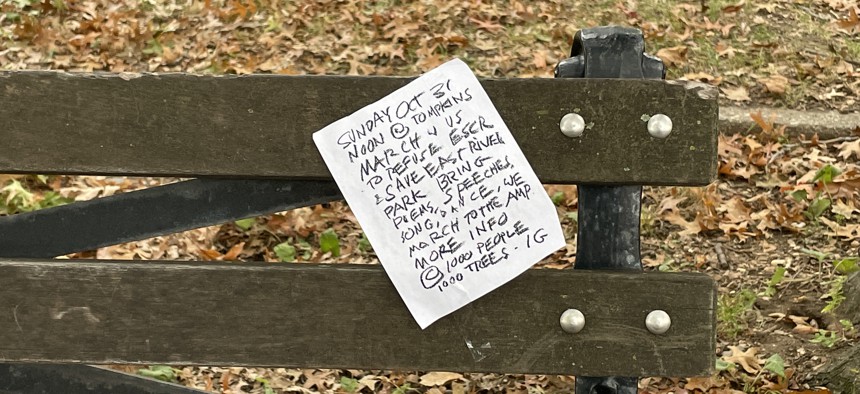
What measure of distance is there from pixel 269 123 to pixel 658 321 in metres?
0.77

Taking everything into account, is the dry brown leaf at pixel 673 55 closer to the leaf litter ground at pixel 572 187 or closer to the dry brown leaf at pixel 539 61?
the leaf litter ground at pixel 572 187

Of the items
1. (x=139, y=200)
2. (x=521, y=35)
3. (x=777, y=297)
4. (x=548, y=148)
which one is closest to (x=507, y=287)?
(x=548, y=148)

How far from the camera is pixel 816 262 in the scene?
3.27 meters

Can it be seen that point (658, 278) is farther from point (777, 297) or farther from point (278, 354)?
point (777, 297)

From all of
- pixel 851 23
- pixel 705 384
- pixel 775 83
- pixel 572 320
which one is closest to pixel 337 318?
pixel 572 320

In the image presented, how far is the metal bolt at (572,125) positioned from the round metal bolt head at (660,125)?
121mm

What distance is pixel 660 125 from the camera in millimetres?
1496

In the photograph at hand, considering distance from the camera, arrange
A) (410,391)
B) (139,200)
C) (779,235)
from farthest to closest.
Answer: (779,235)
(410,391)
(139,200)

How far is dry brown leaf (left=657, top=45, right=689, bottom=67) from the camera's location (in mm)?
4633

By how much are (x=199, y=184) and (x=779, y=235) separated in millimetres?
2530

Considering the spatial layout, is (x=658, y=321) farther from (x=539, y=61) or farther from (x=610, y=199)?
(x=539, y=61)

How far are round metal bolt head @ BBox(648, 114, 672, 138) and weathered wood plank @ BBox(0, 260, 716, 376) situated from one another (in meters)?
0.25

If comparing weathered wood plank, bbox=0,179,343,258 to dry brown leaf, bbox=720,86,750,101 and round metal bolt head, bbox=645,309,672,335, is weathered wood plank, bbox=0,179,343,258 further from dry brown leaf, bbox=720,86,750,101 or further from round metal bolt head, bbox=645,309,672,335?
dry brown leaf, bbox=720,86,750,101

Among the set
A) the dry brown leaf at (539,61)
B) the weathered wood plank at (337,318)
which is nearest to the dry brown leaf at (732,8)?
the dry brown leaf at (539,61)
